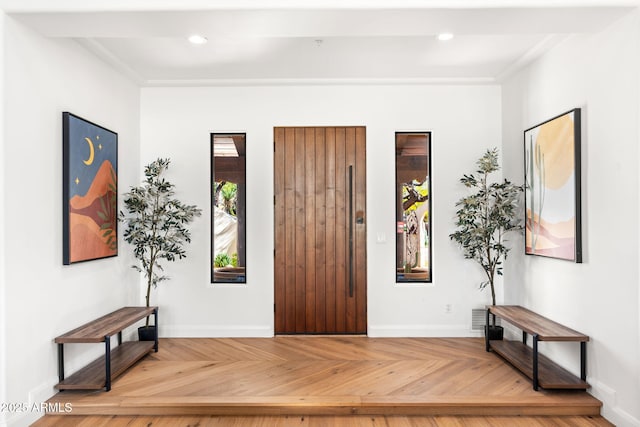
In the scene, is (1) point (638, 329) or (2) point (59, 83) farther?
(2) point (59, 83)

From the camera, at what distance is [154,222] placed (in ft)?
12.7

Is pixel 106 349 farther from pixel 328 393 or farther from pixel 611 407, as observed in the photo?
pixel 611 407

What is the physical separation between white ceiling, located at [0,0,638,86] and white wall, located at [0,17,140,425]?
27cm

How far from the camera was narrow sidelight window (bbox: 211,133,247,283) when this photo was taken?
14.6 ft

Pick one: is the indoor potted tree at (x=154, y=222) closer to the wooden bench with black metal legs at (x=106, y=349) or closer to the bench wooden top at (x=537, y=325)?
the wooden bench with black metal legs at (x=106, y=349)

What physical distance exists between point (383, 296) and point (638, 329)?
90.6 inches

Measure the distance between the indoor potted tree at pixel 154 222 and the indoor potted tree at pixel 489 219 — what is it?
277 cm

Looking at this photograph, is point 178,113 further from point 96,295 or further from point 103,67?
point 96,295

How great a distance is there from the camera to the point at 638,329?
2.47 meters

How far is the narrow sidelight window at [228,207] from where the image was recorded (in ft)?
14.6

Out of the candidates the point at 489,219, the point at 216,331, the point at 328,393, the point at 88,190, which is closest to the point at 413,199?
the point at 489,219

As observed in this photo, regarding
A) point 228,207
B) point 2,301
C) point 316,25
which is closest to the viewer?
point 2,301

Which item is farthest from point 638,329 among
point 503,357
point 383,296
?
point 383,296

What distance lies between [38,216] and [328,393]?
2.46m
